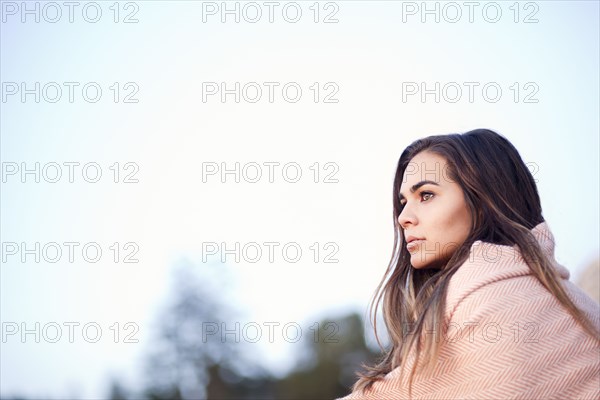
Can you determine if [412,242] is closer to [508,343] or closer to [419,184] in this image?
[419,184]

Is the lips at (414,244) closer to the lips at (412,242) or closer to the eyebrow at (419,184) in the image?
the lips at (412,242)

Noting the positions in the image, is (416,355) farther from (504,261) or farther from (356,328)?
(356,328)

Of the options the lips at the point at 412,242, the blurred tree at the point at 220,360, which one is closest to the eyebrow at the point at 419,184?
the lips at the point at 412,242

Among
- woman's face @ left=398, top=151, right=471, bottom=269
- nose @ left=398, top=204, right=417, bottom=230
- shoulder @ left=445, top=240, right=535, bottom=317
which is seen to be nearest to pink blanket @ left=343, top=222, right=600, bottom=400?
shoulder @ left=445, top=240, right=535, bottom=317

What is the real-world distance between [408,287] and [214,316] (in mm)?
34810

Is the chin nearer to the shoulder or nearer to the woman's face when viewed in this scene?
the woman's face

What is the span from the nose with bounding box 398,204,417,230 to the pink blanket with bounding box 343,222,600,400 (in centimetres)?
66

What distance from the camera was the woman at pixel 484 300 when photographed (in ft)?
9.87

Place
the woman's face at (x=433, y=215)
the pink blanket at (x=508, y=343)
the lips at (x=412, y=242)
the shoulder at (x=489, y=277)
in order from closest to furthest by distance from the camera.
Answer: the pink blanket at (x=508, y=343) < the shoulder at (x=489, y=277) < the woman's face at (x=433, y=215) < the lips at (x=412, y=242)

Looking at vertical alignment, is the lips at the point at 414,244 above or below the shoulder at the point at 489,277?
above

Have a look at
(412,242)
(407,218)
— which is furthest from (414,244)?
(407,218)

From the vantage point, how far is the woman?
3.01 m

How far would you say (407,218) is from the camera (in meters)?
3.93

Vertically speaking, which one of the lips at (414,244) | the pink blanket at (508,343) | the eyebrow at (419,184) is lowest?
the pink blanket at (508,343)
